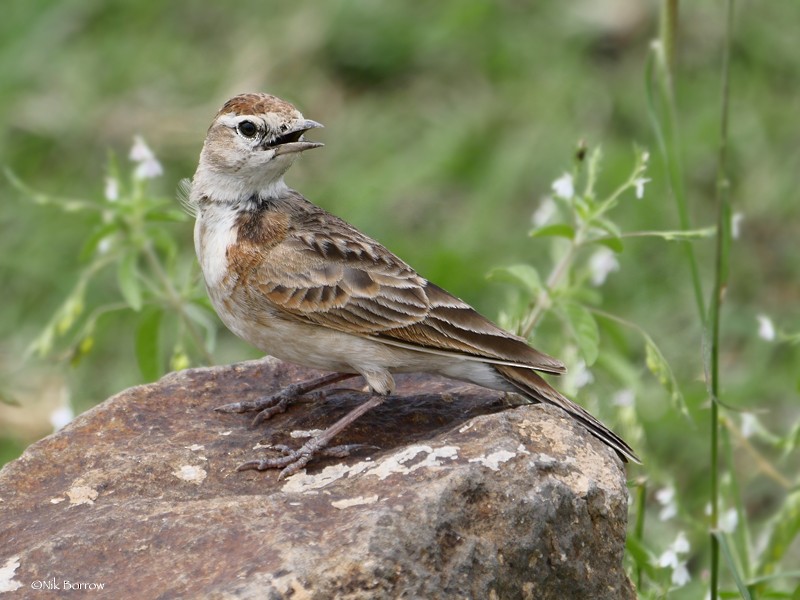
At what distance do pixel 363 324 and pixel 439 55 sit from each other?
8226mm

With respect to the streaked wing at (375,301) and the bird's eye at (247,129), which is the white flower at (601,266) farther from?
the bird's eye at (247,129)

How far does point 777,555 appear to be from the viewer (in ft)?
24.1

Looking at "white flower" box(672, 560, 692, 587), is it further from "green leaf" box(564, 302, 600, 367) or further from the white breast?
the white breast

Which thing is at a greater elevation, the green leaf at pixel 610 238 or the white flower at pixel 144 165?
the green leaf at pixel 610 238

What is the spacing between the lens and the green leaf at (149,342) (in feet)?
25.9

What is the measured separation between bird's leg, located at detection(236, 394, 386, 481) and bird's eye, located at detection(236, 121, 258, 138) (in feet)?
5.72

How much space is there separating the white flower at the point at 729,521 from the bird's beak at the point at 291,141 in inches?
122

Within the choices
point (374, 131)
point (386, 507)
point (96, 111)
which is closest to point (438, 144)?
point (374, 131)

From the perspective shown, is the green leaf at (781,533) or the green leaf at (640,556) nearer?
the green leaf at (640,556)

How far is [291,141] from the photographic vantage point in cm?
720

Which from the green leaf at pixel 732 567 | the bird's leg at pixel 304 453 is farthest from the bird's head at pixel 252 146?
the green leaf at pixel 732 567

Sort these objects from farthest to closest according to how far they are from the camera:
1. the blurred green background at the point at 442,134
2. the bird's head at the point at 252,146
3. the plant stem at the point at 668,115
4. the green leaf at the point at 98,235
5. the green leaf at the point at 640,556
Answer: the blurred green background at the point at 442,134 < the green leaf at the point at 98,235 < the bird's head at the point at 252,146 < the plant stem at the point at 668,115 < the green leaf at the point at 640,556

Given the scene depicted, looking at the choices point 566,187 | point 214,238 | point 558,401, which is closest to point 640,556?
point 558,401

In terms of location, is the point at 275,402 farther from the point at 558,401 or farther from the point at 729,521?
the point at 729,521
